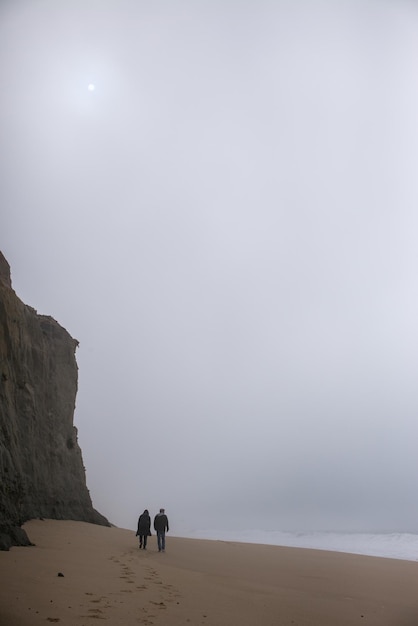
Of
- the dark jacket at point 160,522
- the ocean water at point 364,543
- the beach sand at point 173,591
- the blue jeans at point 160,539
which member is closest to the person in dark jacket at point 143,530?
the blue jeans at point 160,539

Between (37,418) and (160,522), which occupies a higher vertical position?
(37,418)

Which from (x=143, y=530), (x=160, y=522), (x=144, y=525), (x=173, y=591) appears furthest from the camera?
(x=144, y=525)

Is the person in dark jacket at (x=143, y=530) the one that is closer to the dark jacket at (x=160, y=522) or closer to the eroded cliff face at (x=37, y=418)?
the dark jacket at (x=160, y=522)

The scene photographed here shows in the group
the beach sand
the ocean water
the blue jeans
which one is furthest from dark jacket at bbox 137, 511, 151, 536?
the ocean water

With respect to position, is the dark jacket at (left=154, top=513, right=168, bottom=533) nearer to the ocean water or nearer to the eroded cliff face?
the eroded cliff face

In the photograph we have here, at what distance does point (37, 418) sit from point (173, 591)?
48.6 ft

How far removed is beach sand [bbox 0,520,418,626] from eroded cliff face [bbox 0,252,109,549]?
10.1 ft

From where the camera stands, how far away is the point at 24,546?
37.0ft

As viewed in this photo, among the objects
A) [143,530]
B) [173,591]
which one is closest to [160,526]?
[143,530]

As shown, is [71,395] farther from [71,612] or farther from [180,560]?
[71,612]

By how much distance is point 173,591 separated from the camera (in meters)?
8.71

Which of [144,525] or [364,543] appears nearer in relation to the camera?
[144,525]

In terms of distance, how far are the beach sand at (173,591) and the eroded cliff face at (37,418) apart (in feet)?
10.1

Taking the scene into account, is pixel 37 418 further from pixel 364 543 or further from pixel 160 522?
pixel 364 543
